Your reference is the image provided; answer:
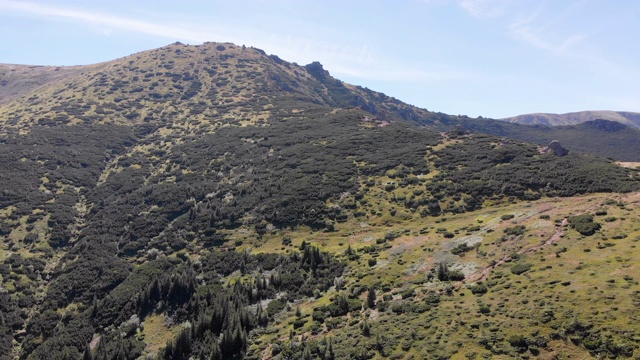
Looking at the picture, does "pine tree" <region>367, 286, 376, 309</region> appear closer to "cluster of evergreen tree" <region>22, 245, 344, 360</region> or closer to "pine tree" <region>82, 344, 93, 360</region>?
"cluster of evergreen tree" <region>22, 245, 344, 360</region>

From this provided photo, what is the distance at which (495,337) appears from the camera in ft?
104

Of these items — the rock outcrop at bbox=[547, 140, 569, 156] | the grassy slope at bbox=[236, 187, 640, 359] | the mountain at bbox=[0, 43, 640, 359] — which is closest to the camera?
the grassy slope at bbox=[236, 187, 640, 359]

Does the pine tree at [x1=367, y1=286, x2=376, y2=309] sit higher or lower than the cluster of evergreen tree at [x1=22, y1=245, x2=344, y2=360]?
higher

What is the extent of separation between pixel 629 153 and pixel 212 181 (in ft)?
622

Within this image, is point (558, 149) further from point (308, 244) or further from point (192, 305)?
point (192, 305)

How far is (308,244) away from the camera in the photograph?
199ft

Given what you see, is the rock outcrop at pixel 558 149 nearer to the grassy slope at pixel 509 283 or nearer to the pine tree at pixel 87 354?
the grassy slope at pixel 509 283

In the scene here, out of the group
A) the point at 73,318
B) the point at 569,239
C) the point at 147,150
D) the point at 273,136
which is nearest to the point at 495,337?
the point at 569,239

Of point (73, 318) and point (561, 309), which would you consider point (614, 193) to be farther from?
point (73, 318)

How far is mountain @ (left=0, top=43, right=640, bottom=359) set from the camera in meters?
35.8

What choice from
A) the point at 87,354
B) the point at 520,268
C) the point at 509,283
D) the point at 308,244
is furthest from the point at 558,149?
the point at 87,354

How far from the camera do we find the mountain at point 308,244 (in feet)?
117

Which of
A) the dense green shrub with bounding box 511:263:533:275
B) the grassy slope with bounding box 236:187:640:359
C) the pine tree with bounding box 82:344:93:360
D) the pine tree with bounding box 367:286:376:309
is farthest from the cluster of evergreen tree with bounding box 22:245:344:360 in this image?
the dense green shrub with bounding box 511:263:533:275

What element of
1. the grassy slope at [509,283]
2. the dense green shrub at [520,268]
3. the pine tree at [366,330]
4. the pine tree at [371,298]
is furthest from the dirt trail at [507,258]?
the pine tree at [366,330]
